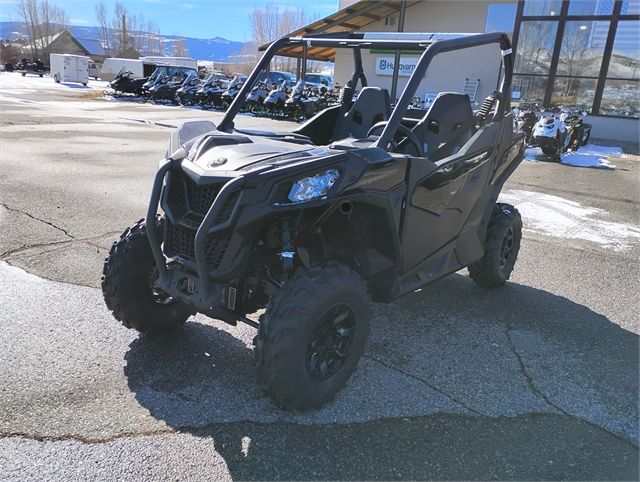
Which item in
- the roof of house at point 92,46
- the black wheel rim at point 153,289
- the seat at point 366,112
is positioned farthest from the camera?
the roof of house at point 92,46

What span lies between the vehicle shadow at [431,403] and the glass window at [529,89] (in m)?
17.4

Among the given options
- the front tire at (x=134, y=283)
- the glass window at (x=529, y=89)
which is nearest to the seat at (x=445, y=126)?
the front tire at (x=134, y=283)

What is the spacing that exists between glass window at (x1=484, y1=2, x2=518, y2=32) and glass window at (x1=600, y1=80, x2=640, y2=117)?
4.49 m

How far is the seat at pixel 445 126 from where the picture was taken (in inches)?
153

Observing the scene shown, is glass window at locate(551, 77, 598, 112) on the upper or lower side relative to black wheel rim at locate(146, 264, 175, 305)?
upper

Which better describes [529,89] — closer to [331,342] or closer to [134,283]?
[331,342]

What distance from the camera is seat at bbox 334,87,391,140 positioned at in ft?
13.5

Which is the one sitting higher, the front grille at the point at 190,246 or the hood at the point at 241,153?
the hood at the point at 241,153

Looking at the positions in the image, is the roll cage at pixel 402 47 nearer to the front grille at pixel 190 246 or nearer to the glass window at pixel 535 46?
the front grille at pixel 190 246

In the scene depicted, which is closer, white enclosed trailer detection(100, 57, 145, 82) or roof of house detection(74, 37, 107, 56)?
white enclosed trailer detection(100, 57, 145, 82)

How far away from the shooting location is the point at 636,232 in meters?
6.92

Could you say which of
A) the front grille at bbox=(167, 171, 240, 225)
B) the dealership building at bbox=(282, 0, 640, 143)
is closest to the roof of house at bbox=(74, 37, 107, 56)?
the dealership building at bbox=(282, 0, 640, 143)

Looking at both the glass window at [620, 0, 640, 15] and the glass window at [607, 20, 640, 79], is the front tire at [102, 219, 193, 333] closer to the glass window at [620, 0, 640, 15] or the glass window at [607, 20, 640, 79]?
the glass window at [607, 20, 640, 79]

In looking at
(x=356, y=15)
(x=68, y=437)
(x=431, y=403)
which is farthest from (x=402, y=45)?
(x=356, y=15)
